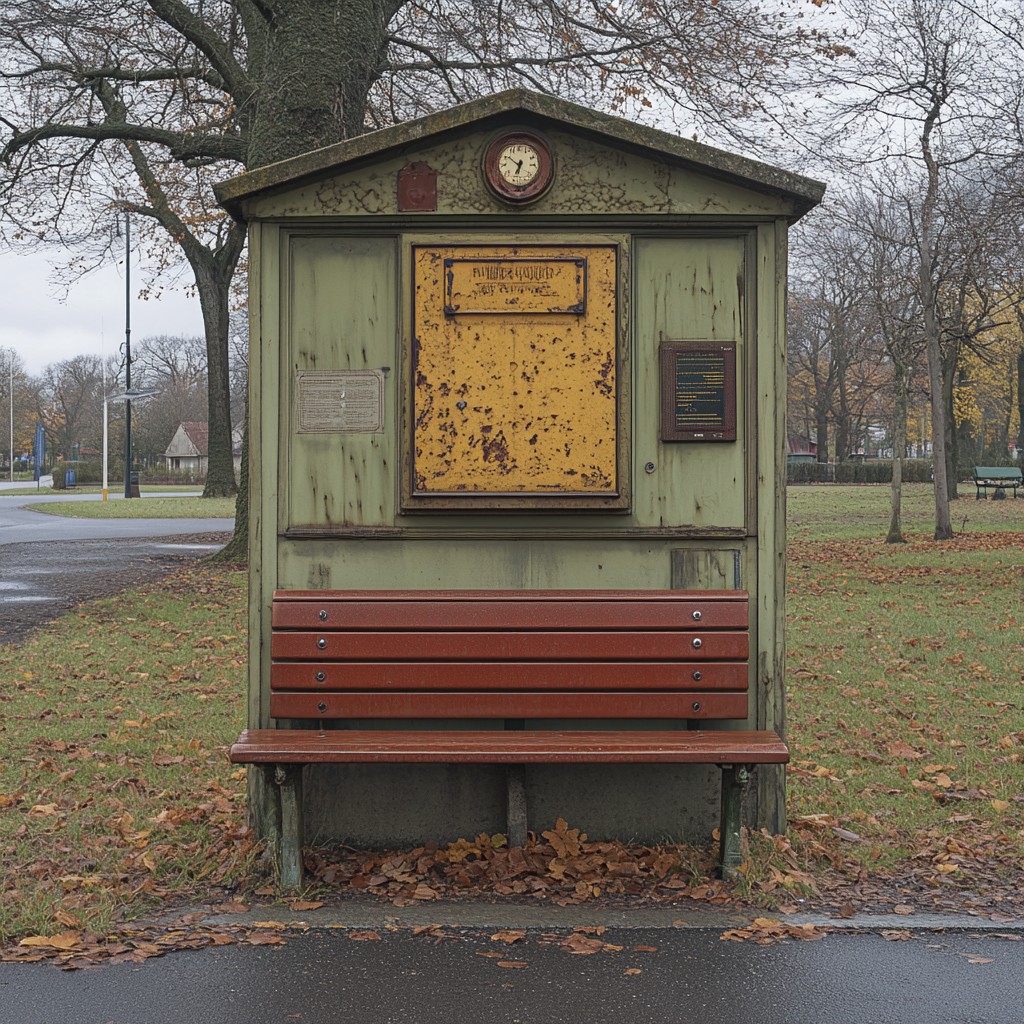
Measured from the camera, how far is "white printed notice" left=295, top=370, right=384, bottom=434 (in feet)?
16.8

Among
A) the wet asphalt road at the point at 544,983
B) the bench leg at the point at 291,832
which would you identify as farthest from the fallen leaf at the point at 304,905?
the wet asphalt road at the point at 544,983

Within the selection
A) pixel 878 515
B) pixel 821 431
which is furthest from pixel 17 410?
pixel 878 515

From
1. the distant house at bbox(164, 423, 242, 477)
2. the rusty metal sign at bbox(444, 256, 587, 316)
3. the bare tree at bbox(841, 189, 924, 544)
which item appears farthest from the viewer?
the distant house at bbox(164, 423, 242, 477)

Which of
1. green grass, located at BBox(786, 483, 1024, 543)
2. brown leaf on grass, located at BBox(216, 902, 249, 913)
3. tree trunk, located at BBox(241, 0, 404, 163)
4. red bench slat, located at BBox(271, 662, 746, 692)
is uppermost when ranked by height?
tree trunk, located at BBox(241, 0, 404, 163)

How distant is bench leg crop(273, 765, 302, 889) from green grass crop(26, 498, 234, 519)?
2802 centimetres

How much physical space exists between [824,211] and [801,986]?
19498mm

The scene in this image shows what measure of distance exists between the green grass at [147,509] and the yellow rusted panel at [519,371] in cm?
2790

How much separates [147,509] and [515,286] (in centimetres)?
3377

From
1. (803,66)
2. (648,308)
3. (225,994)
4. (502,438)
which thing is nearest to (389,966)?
(225,994)

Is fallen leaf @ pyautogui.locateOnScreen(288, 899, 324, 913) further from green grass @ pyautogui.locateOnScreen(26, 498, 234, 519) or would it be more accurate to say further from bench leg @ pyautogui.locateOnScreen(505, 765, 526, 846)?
green grass @ pyautogui.locateOnScreen(26, 498, 234, 519)

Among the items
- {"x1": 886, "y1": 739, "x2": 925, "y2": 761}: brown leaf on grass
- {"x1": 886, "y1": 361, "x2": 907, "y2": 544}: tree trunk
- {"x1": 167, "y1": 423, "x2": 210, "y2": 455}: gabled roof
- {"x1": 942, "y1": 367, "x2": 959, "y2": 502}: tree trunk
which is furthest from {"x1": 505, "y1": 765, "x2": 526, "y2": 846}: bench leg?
{"x1": 167, "y1": 423, "x2": 210, "y2": 455}: gabled roof

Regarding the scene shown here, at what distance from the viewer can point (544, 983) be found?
3945 millimetres

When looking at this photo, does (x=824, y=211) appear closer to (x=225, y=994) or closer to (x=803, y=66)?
(x=803, y=66)

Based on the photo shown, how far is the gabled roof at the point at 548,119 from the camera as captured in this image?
4.91m
